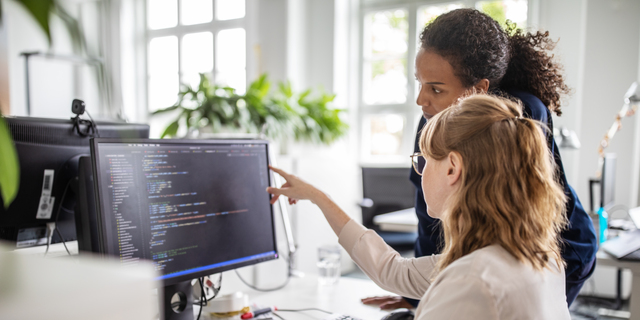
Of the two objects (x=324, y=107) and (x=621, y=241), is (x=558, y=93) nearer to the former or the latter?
(x=621, y=241)

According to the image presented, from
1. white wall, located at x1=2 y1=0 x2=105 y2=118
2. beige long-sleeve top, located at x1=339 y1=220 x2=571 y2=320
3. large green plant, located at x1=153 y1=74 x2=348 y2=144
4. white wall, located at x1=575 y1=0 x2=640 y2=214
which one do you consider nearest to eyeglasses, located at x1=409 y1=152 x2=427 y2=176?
beige long-sleeve top, located at x1=339 y1=220 x2=571 y2=320

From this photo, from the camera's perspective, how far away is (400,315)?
48.3 inches

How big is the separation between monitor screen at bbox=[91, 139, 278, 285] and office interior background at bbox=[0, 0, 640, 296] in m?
0.86

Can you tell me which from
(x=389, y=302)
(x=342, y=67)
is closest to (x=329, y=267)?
(x=389, y=302)

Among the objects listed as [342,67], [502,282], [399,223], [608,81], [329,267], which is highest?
[342,67]

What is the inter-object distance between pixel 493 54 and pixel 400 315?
71 cm

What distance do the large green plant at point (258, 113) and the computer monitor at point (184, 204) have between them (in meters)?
1.98

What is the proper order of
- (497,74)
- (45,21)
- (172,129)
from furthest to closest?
(172,129) < (497,74) < (45,21)

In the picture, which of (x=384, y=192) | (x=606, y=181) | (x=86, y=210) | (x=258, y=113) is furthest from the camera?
(x=384, y=192)

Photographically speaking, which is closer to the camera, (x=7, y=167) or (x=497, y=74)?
(x=7, y=167)

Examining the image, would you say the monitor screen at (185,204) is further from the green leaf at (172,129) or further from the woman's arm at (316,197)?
the green leaf at (172,129)

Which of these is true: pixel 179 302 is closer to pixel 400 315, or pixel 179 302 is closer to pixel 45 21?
pixel 400 315

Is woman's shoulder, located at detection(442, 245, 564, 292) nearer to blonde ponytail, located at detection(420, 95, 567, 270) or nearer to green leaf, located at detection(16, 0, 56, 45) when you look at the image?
blonde ponytail, located at detection(420, 95, 567, 270)

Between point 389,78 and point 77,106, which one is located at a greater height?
point 389,78
